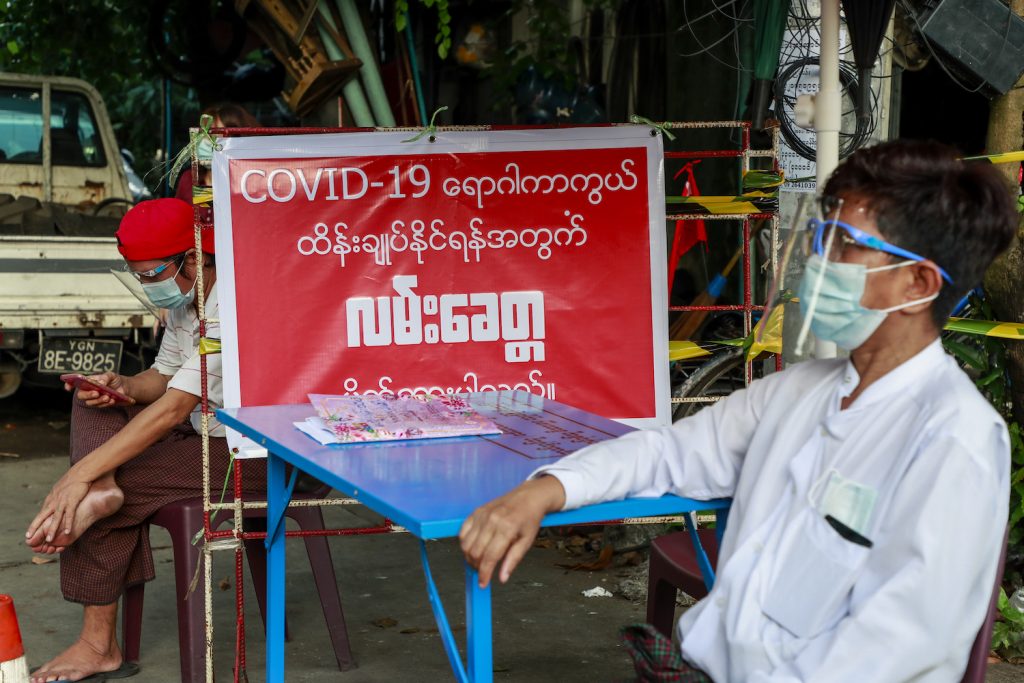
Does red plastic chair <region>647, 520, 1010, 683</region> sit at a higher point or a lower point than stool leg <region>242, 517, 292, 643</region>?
higher

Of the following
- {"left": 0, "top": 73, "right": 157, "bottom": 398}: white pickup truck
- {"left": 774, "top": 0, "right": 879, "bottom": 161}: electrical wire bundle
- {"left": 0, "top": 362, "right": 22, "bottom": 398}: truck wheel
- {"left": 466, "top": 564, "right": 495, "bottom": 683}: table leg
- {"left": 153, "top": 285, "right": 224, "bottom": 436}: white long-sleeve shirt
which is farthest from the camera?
{"left": 0, "top": 362, "right": 22, "bottom": 398}: truck wheel

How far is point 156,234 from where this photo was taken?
3631 mm

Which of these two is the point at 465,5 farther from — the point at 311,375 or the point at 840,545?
the point at 840,545

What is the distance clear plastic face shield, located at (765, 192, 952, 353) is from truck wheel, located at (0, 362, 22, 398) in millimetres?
6546

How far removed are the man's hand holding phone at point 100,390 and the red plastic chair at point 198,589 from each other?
1.28 ft

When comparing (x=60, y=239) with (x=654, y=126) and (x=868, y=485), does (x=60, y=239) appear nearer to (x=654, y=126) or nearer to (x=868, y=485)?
(x=654, y=126)

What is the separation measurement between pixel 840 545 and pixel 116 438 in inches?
93.3

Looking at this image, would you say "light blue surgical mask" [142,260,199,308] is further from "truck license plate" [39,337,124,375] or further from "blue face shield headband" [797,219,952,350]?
"truck license plate" [39,337,124,375]

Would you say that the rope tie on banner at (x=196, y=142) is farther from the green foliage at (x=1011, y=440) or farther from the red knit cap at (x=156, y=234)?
the green foliage at (x=1011, y=440)

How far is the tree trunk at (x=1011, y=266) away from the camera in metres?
3.74

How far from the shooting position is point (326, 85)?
19.0 ft

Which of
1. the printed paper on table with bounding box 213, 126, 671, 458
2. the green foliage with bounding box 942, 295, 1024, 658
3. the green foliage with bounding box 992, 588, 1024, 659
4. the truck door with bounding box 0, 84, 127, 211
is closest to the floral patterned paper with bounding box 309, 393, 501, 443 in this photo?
the printed paper on table with bounding box 213, 126, 671, 458

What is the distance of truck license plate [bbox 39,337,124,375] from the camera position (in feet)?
23.4

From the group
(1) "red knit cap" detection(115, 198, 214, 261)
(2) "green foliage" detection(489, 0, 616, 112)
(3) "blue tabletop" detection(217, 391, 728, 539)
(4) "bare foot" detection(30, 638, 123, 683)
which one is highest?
(2) "green foliage" detection(489, 0, 616, 112)
